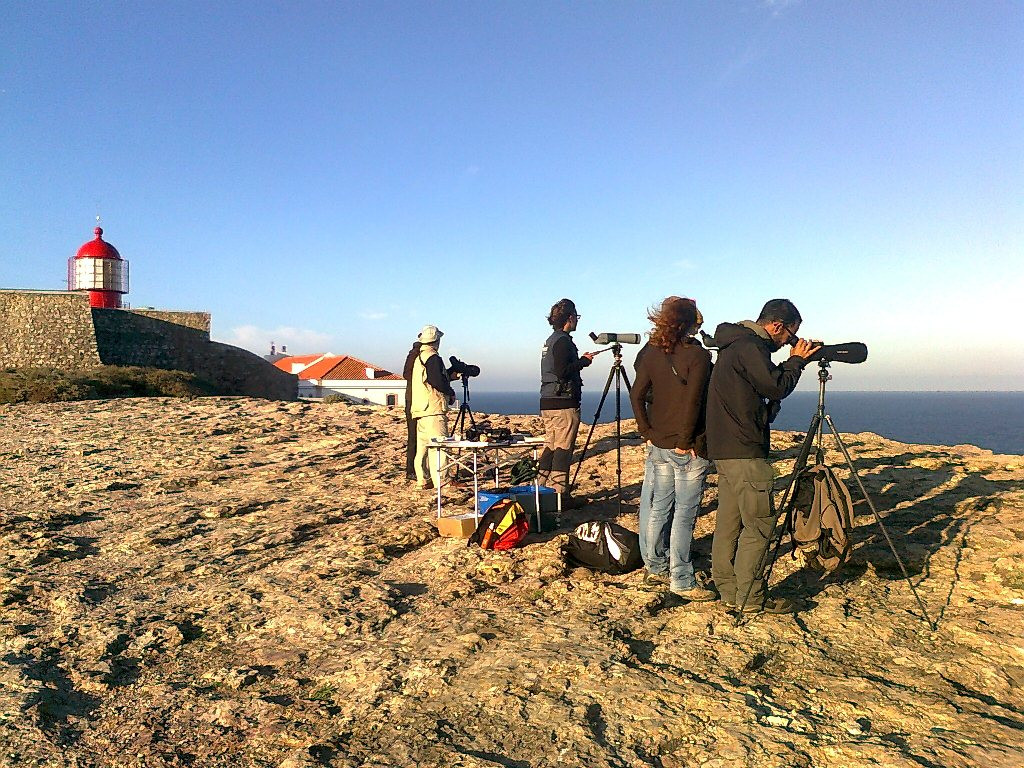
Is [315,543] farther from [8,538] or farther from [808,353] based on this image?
[808,353]

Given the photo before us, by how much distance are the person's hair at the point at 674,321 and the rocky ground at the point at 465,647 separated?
1.94 metres

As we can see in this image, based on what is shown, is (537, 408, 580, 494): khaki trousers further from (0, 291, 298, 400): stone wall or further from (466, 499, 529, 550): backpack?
(0, 291, 298, 400): stone wall

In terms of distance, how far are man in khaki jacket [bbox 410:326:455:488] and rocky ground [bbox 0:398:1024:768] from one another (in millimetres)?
1084

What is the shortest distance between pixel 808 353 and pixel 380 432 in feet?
32.6

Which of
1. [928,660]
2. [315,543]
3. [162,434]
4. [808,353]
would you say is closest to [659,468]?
[808,353]

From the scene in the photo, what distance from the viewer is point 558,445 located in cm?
715

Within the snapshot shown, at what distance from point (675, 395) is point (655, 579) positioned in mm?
1585

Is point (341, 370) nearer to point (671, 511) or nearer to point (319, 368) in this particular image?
point (319, 368)

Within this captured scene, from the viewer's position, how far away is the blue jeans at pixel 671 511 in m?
4.82

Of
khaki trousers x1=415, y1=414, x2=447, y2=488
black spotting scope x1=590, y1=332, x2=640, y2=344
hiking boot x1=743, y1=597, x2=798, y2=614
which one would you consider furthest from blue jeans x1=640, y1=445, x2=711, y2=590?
khaki trousers x1=415, y1=414, x2=447, y2=488

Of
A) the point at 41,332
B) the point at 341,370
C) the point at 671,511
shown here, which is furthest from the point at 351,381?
the point at 671,511

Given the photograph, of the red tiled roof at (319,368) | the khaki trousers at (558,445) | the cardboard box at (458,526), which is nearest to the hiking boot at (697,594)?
the cardboard box at (458,526)

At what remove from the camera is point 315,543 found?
6492mm

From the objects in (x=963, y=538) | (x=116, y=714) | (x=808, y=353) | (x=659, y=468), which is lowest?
(x=116, y=714)
